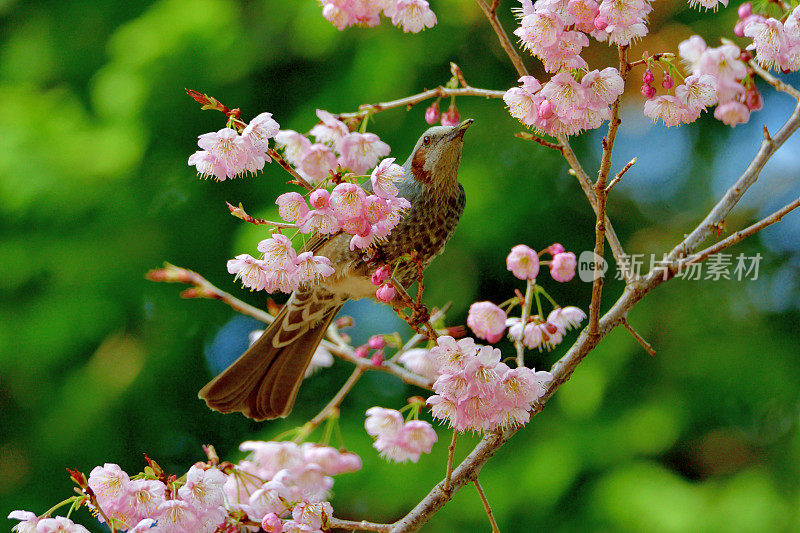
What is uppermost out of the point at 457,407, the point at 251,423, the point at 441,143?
the point at 441,143

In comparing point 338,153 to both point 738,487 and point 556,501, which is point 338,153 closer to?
point 556,501

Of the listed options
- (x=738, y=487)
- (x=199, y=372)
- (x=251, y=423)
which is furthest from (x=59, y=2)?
(x=738, y=487)

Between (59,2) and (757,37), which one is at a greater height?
(757,37)

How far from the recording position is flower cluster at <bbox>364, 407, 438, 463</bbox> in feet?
5.27

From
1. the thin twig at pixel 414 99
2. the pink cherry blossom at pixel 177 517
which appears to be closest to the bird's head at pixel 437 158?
the thin twig at pixel 414 99

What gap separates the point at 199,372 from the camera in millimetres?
3213

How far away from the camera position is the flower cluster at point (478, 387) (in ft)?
4.03

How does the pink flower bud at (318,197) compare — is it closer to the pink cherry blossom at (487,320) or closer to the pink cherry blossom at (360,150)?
the pink cherry blossom at (360,150)

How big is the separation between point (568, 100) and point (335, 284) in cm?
86

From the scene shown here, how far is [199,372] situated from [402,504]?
1.08m

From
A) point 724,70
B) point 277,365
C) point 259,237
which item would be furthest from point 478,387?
point 259,237

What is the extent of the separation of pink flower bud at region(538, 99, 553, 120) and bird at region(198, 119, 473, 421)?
0.37 metres

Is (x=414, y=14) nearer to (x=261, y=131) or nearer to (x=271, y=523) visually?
(x=261, y=131)

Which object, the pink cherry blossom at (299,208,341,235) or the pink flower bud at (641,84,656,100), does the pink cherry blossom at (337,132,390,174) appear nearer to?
the pink cherry blossom at (299,208,341,235)
